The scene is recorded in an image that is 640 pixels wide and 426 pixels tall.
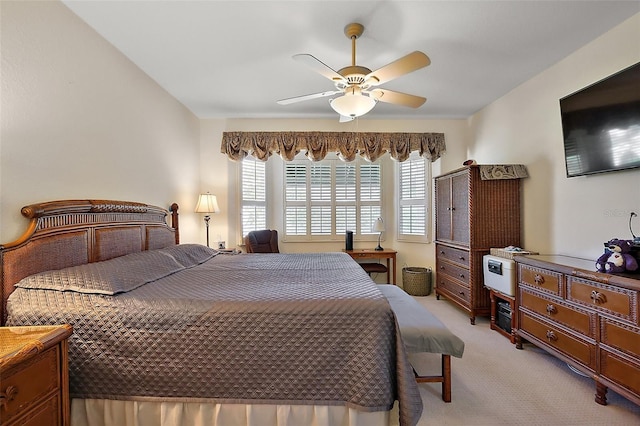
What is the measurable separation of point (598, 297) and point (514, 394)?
0.83 metres

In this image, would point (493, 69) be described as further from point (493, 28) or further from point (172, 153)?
point (172, 153)

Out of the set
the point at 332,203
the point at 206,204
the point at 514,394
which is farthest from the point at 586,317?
the point at 206,204

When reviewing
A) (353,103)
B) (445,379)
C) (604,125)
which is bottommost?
(445,379)

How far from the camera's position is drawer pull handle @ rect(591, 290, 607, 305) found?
1.78 metres

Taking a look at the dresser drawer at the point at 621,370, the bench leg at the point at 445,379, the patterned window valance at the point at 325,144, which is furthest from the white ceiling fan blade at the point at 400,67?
the dresser drawer at the point at 621,370

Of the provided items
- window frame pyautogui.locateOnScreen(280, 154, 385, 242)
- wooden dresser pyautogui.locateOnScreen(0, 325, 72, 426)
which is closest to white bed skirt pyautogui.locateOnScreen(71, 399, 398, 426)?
wooden dresser pyautogui.locateOnScreen(0, 325, 72, 426)

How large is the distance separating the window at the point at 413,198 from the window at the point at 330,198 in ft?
1.18

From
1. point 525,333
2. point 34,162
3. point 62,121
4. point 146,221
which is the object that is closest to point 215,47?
point 62,121

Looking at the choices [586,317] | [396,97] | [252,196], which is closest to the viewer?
[586,317]

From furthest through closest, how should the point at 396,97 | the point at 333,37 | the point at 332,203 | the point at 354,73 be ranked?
the point at 332,203, the point at 396,97, the point at 333,37, the point at 354,73

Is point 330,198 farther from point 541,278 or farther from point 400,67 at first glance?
point 541,278

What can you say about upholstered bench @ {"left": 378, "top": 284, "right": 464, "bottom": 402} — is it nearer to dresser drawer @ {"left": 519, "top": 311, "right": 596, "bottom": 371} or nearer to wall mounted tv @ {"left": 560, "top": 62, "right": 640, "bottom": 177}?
dresser drawer @ {"left": 519, "top": 311, "right": 596, "bottom": 371}

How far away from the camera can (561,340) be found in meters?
2.10

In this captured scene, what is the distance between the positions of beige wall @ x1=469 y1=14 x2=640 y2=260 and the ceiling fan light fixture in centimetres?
191
